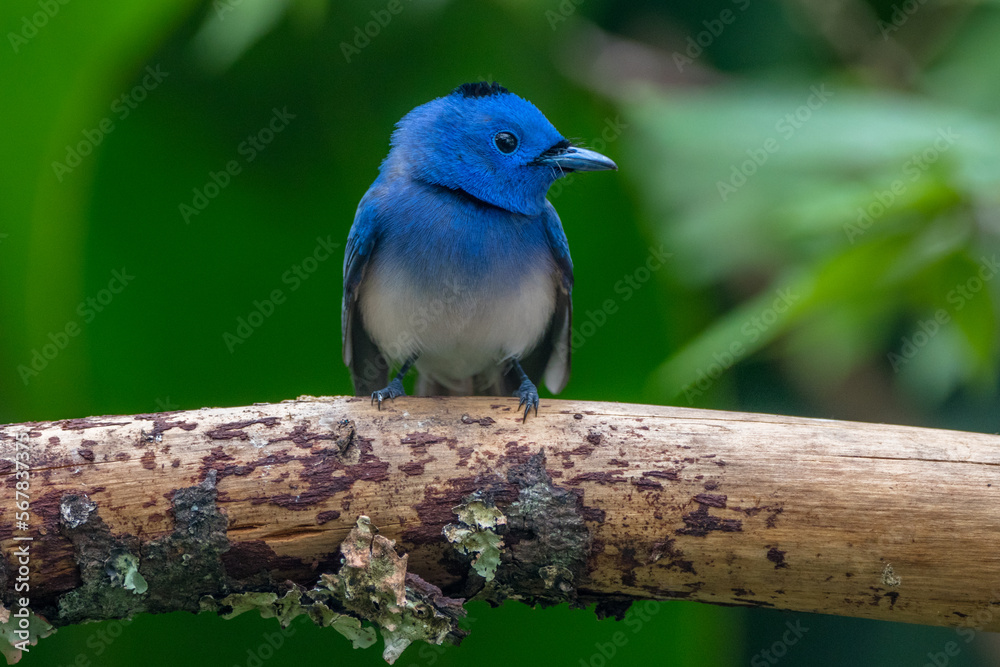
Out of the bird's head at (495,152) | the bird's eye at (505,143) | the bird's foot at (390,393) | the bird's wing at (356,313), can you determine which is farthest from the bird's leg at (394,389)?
the bird's eye at (505,143)

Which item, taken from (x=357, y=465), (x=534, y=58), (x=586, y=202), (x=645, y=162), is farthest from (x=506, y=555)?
(x=534, y=58)

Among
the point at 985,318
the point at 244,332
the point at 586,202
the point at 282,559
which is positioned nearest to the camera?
the point at 282,559

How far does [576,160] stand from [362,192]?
1.12 m

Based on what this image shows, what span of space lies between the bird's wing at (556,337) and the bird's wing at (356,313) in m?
0.60

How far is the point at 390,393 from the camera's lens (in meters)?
3.20

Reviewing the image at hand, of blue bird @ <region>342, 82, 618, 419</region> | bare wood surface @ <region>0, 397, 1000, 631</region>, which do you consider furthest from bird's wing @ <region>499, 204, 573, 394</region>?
bare wood surface @ <region>0, 397, 1000, 631</region>

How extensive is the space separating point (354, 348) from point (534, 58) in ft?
5.32

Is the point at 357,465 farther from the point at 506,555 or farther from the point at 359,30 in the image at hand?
the point at 359,30

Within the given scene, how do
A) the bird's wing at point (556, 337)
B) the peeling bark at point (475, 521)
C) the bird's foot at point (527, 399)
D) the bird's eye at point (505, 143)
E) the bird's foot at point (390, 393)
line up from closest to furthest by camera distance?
the peeling bark at point (475, 521) → the bird's foot at point (527, 399) → the bird's foot at point (390, 393) → the bird's eye at point (505, 143) → the bird's wing at point (556, 337)

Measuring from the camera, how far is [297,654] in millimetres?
3447

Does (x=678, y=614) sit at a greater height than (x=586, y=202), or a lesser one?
lesser

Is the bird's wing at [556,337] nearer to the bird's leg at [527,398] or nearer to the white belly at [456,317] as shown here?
the white belly at [456,317]

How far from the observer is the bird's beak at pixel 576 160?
346 cm

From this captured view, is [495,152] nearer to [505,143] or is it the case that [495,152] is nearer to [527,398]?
[505,143]
